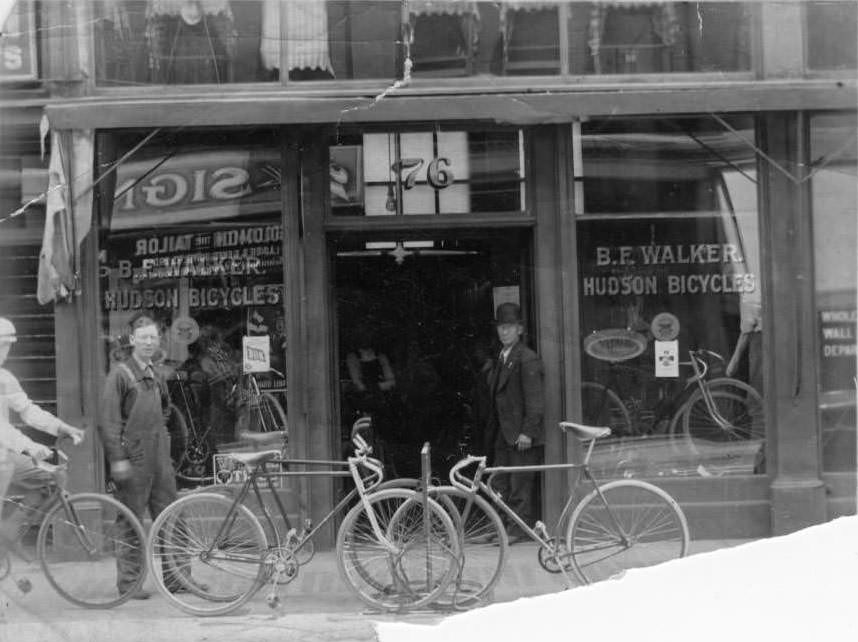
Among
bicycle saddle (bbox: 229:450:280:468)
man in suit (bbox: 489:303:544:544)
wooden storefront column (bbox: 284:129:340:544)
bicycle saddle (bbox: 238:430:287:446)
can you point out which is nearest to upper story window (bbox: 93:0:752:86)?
wooden storefront column (bbox: 284:129:340:544)

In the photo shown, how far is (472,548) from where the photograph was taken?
24.3 ft

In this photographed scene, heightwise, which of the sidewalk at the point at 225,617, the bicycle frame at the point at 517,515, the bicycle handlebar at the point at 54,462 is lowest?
the sidewalk at the point at 225,617

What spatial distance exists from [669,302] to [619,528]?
6.64 ft

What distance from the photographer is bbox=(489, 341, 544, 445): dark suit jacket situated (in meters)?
8.35

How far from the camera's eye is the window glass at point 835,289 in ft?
27.5

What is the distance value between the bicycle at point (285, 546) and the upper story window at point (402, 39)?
109 inches

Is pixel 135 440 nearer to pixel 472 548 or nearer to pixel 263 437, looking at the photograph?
pixel 263 437

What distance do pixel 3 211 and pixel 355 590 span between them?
11.5 feet

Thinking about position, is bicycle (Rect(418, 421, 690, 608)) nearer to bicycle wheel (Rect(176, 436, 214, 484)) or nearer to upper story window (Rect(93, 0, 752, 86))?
bicycle wheel (Rect(176, 436, 214, 484))

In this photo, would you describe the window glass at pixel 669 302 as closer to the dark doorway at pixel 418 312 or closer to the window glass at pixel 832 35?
the dark doorway at pixel 418 312

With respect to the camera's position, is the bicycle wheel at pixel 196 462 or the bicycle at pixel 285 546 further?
the bicycle wheel at pixel 196 462

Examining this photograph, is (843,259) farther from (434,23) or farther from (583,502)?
(434,23)

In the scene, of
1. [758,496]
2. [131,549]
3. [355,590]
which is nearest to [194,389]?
[131,549]

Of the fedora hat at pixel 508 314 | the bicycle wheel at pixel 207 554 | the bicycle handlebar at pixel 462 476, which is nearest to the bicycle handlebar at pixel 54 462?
the bicycle wheel at pixel 207 554
